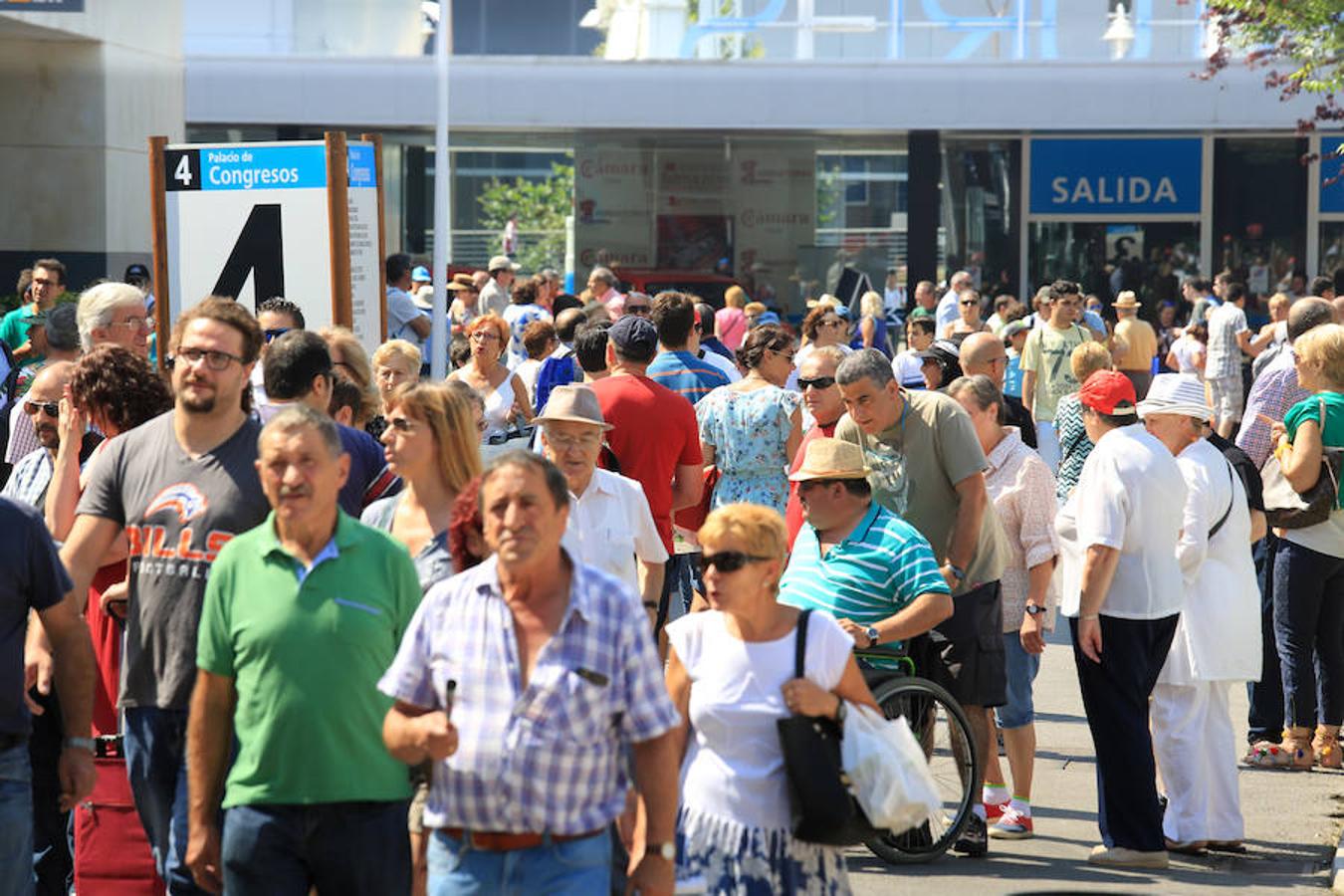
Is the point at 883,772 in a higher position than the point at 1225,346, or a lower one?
lower

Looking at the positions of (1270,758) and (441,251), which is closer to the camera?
(1270,758)

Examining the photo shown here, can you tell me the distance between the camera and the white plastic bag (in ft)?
16.8

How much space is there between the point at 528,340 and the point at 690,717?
322 inches


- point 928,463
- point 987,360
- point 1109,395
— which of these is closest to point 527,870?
point 928,463

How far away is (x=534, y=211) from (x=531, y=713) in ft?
135

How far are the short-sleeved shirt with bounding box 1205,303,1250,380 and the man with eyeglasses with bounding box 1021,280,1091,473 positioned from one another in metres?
4.76

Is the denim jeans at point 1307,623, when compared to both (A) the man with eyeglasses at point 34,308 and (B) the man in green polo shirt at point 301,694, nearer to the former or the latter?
(B) the man in green polo shirt at point 301,694

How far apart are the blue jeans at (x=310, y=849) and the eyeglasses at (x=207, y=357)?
133 centimetres

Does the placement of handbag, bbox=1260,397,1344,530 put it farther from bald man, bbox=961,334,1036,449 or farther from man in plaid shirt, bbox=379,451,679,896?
man in plaid shirt, bbox=379,451,679,896

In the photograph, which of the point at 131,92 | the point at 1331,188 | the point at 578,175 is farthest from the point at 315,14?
the point at 1331,188

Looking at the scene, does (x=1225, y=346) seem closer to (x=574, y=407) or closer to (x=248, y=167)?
(x=248, y=167)

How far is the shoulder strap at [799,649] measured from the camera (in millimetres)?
5105

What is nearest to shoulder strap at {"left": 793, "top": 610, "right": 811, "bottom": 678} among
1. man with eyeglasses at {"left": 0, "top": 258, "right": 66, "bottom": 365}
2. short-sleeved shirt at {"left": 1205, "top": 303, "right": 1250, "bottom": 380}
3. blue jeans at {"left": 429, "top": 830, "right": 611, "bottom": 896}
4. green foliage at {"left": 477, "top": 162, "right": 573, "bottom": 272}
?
blue jeans at {"left": 429, "top": 830, "right": 611, "bottom": 896}

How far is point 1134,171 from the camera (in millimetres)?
31344
